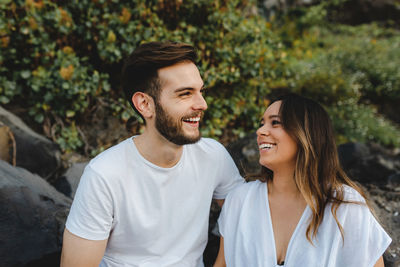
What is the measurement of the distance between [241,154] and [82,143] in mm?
2273

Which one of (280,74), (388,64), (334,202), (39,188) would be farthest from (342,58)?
(39,188)

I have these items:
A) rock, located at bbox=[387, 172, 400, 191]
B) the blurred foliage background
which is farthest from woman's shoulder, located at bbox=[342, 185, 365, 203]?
the blurred foliage background

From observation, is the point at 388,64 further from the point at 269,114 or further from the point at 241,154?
the point at 269,114

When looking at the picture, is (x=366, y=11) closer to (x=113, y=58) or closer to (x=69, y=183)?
(x=113, y=58)

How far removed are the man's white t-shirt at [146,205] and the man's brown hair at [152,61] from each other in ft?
1.41

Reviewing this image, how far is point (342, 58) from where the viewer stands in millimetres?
8164

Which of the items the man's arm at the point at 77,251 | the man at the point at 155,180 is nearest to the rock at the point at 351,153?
the man at the point at 155,180

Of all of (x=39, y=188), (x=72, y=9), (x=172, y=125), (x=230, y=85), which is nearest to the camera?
(x=172, y=125)

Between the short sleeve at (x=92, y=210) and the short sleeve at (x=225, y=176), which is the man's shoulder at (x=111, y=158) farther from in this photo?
the short sleeve at (x=225, y=176)

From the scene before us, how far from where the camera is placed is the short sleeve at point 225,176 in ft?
8.83

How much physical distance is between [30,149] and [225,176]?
2.25m

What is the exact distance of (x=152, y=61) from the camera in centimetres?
240

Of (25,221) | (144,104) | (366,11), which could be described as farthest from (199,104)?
(366,11)

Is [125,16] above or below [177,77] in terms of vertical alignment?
above
